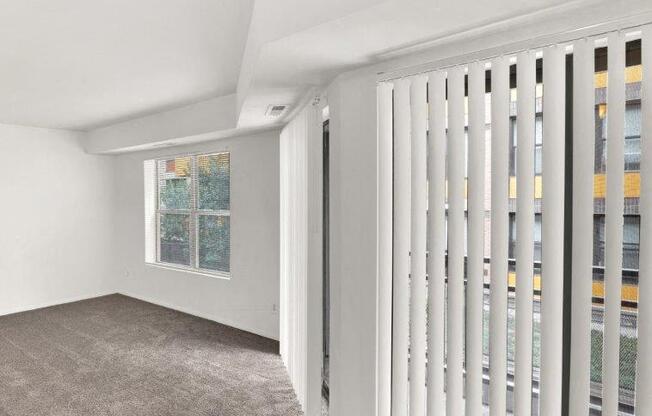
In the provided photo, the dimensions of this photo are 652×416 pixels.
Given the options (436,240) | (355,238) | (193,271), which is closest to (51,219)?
(193,271)

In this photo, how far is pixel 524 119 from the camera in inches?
54.0

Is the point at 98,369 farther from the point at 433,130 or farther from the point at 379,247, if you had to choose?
the point at 433,130

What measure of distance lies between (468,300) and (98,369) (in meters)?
3.37

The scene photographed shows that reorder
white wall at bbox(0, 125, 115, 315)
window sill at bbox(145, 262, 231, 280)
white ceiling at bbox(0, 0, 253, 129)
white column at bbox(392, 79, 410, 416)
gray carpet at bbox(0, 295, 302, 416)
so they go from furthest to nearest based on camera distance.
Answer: white wall at bbox(0, 125, 115, 315) → window sill at bbox(145, 262, 231, 280) → gray carpet at bbox(0, 295, 302, 416) → white ceiling at bbox(0, 0, 253, 129) → white column at bbox(392, 79, 410, 416)

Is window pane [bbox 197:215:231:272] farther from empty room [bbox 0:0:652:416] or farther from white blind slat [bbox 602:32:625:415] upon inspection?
white blind slat [bbox 602:32:625:415]

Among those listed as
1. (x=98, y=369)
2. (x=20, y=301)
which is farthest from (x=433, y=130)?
(x=20, y=301)

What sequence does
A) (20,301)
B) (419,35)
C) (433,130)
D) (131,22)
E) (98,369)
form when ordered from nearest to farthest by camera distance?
1. (419,35)
2. (433,130)
3. (131,22)
4. (98,369)
5. (20,301)

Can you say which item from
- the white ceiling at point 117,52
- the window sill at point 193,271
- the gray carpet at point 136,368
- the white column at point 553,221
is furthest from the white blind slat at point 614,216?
the window sill at point 193,271

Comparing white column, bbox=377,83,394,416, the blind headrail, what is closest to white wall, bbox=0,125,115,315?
white column, bbox=377,83,394,416

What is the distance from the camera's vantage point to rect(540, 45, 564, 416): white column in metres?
1.32

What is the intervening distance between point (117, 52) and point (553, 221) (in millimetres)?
2631

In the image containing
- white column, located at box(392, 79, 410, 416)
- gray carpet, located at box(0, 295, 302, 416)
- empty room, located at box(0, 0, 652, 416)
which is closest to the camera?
empty room, located at box(0, 0, 652, 416)

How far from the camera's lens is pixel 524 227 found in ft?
4.52

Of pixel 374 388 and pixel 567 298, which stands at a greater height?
pixel 567 298
